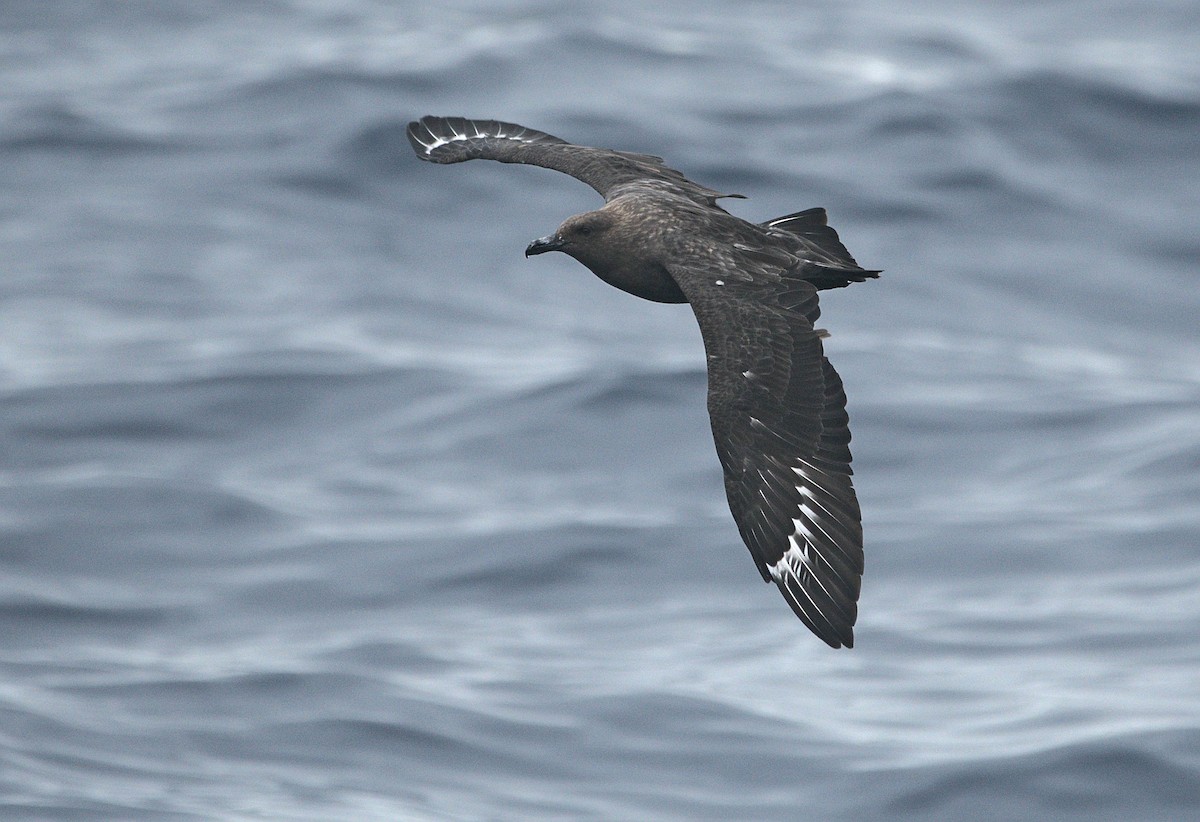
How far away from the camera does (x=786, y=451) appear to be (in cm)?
834

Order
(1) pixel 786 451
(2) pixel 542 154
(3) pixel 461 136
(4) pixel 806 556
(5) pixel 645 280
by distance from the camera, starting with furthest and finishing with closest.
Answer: (3) pixel 461 136, (2) pixel 542 154, (5) pixel 645 280, (1) pixel 786 451, (4) pixel 806 556

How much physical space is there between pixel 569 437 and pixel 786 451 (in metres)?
9.32

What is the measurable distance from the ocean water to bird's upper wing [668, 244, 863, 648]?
4.95 meters

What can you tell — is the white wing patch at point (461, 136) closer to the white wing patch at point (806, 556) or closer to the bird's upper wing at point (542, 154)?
the bird's upper wing at point (542, 154)

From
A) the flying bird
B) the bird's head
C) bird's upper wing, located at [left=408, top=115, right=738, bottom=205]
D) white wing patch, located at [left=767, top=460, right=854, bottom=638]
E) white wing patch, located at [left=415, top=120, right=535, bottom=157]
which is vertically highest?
white wing patch, located at [left=415, top=120, right=535, bottom=157]

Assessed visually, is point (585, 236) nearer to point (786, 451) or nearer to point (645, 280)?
point (645, 280)

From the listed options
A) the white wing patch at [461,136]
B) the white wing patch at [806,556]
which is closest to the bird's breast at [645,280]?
the white wing patch at [806,556]

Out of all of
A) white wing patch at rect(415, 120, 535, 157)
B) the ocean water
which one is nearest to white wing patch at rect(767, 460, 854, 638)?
white wing patch at rect(415, 120, 535, 157)

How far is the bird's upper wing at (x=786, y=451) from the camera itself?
8188 millimetres

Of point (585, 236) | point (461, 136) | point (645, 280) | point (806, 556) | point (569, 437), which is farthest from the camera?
point (569, 437)

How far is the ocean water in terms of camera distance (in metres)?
13.5

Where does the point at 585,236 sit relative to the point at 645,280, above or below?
above

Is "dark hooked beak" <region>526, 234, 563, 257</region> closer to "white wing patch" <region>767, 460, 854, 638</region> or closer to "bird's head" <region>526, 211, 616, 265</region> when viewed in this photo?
"bird's head" <region>526, 211, 616, 265</region>

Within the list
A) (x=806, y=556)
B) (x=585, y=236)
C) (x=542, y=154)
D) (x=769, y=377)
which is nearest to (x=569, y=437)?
(x=542, y=154)
